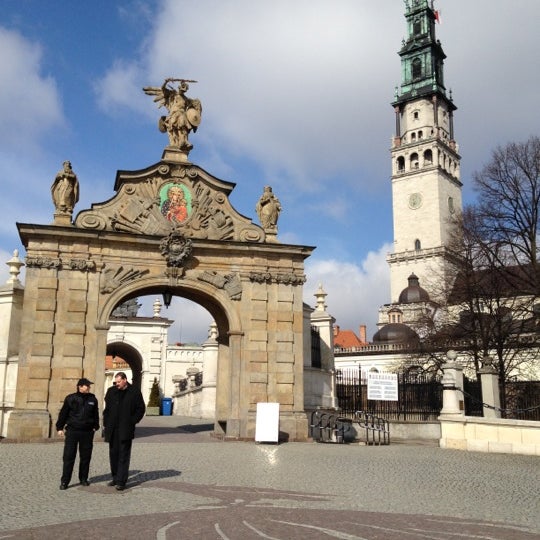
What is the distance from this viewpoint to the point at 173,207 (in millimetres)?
21688

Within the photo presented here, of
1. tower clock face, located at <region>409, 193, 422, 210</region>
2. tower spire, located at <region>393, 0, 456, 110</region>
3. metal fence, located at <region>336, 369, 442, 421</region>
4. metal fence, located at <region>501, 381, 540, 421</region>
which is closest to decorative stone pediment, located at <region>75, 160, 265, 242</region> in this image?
metal fence, located at <region>336, 369, 442, 421</region>

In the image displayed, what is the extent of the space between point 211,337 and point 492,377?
614 inches

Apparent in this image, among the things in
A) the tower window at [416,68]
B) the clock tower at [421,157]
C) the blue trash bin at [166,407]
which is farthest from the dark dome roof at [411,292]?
the blue trash bin at [166,407]

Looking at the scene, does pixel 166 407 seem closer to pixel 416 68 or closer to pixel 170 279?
pixel 170 279

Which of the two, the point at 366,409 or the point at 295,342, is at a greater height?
the point at 295,342

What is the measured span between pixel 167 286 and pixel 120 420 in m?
11.0

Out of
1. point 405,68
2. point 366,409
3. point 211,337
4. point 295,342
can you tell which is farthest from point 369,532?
point 405,68

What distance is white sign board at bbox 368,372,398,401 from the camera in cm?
2314

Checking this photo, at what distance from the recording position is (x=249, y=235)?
2194cm

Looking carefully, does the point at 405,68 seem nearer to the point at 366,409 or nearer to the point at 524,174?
the point at 524,174

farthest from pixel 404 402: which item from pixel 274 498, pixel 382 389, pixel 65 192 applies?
pixel 274 498

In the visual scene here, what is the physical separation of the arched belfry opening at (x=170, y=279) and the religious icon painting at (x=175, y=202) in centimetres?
3

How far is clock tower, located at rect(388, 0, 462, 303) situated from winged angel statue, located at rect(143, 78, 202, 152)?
222 ft

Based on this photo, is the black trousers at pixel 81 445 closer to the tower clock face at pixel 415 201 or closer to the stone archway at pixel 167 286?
the stone archway at pixel 167 286
